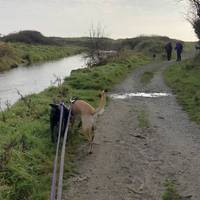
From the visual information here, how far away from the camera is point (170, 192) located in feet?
21.2

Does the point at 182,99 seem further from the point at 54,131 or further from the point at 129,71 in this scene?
the point at 129,71

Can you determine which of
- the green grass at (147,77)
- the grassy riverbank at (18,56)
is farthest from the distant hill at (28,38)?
the green grass at (147,77)

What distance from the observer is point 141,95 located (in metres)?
16.9

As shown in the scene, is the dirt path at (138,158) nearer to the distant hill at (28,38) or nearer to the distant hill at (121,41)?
the distant hill at (121,41)

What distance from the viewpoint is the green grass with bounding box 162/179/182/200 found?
20.5 ft

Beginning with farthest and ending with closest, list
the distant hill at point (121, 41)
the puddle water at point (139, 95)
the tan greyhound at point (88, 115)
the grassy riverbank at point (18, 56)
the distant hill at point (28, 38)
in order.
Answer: the distant hill at point (28, 38)
the distant hill at point (121, 41)
the grassy riverbank at point (18, 56)
the puddle water at point (139, 95)
the tan greyhound at point (88, 115)

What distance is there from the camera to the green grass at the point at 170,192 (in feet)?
20.5

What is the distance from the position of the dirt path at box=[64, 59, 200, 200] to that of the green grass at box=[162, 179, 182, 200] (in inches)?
3.0

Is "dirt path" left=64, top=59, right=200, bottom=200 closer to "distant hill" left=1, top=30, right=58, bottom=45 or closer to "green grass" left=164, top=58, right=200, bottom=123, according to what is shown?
"green grass" left=164, top=58, right=200, bottom=123

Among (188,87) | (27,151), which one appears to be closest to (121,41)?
(188,87)

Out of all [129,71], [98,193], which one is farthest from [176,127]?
[129,71]

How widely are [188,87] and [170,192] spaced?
1164 centimetres

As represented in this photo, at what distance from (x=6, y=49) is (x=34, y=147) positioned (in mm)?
33754

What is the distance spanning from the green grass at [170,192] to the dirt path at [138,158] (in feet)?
0.25
